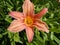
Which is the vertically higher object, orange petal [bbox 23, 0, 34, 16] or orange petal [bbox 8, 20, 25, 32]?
orange petal [bbox 23, 0, 34, 16]

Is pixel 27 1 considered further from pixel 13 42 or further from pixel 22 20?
pixel 13 42

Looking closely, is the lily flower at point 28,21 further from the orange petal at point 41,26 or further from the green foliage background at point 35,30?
the green foliage background at point 35,30

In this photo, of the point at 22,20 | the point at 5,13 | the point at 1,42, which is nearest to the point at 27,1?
the point at 22,20

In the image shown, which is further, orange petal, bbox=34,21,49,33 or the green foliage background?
the green foliage background

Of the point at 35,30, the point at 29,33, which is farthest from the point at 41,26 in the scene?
the point at 35,30

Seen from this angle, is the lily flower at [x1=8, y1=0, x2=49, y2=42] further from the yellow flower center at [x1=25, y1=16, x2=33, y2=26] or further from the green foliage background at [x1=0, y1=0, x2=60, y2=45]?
the green foliage background at [x1=0, y1=0, x2=60, y2=45]

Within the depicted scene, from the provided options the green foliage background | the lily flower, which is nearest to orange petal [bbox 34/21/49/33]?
the lily flower

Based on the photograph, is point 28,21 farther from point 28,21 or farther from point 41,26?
point 41,26
